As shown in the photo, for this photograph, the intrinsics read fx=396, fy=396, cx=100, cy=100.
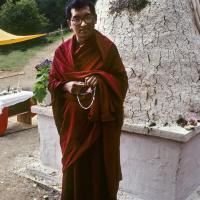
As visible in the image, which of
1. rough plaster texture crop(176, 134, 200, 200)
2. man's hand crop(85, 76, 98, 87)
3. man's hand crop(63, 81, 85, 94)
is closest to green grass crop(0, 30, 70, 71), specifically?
rough plaster texture crop(176, 134, 200, 200)

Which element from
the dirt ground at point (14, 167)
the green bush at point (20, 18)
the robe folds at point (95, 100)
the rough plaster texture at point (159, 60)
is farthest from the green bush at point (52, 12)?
the robe folds at point (95, 100)

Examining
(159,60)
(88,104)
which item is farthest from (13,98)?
(88,104)

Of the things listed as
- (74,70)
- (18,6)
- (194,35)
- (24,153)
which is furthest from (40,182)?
(18,6)

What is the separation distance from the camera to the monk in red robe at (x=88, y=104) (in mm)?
3096

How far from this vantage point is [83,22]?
3.08 meters

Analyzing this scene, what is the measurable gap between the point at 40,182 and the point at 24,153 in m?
1.49

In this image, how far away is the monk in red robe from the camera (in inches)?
122

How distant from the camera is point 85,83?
10.2ft

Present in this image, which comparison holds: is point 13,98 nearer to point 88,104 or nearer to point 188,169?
point 188,169

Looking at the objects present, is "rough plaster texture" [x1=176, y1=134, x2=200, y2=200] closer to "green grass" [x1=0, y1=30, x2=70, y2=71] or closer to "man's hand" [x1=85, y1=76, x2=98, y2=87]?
"man's hand" [x1=85, y1=76, x2=98, y2=87]

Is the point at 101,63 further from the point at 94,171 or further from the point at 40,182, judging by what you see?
the point at 40,182

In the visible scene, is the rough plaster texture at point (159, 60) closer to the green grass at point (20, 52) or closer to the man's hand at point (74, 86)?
the man's hand at point (74, 86)

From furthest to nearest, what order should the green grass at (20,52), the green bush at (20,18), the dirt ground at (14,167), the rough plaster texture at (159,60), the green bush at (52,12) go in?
1. the green bush at (52,12)
2. the green bush at (20,18)
3. the green grass at (20,52)
4. the dirt ground at (14,167)
5. the rough plaster texture at (159,60)

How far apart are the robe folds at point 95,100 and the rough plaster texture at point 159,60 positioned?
3.38 feet
